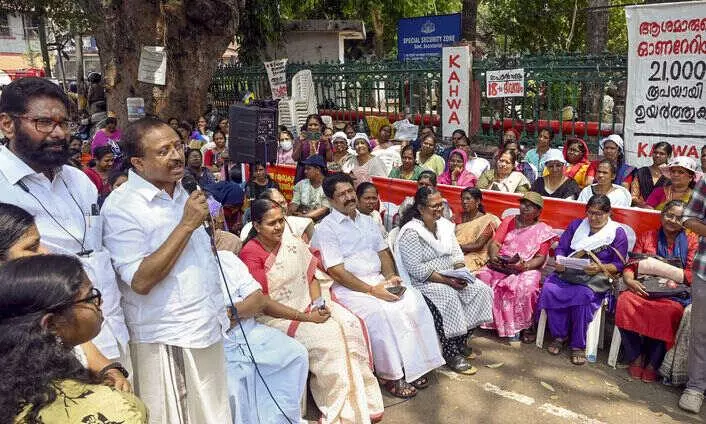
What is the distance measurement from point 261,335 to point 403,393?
118 cm

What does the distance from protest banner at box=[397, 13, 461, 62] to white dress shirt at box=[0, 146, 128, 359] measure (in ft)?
31.3

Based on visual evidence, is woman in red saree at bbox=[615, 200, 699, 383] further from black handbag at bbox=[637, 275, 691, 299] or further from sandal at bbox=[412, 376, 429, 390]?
sandal at bbox=[412, 376, 429, 390]

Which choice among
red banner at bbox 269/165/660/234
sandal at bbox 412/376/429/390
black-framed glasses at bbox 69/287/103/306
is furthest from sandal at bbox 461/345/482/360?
black-framed glasses at bbox 69/287/103/306

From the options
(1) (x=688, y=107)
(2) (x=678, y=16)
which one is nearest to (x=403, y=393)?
(1) (x=688, y=107)

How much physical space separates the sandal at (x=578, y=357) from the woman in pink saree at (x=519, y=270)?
1.48 feet

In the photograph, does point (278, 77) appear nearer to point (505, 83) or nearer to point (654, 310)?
point (505, 83)

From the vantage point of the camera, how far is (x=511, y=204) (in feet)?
18.4

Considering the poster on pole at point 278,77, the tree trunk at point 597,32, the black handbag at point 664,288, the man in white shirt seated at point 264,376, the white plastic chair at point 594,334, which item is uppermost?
the tree trunk at point 597,32

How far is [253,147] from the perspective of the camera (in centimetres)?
448

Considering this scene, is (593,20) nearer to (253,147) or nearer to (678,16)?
(678,16)

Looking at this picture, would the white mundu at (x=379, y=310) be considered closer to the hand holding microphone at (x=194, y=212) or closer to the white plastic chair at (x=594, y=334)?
the white plastic chair at (x=594, y=334)

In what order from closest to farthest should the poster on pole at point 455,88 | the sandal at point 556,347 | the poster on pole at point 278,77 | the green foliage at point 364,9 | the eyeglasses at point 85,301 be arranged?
the eyeglasses at point 85,301, the sandal at point 556,347, the poster on pole at point 455,88, the poster on pole at point 278,77, the green foliage at point 364,9

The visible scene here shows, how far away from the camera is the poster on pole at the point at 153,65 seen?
1022cm

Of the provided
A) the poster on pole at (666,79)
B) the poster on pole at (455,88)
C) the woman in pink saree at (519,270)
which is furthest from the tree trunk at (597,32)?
the woman in pink saree at (519,270)
